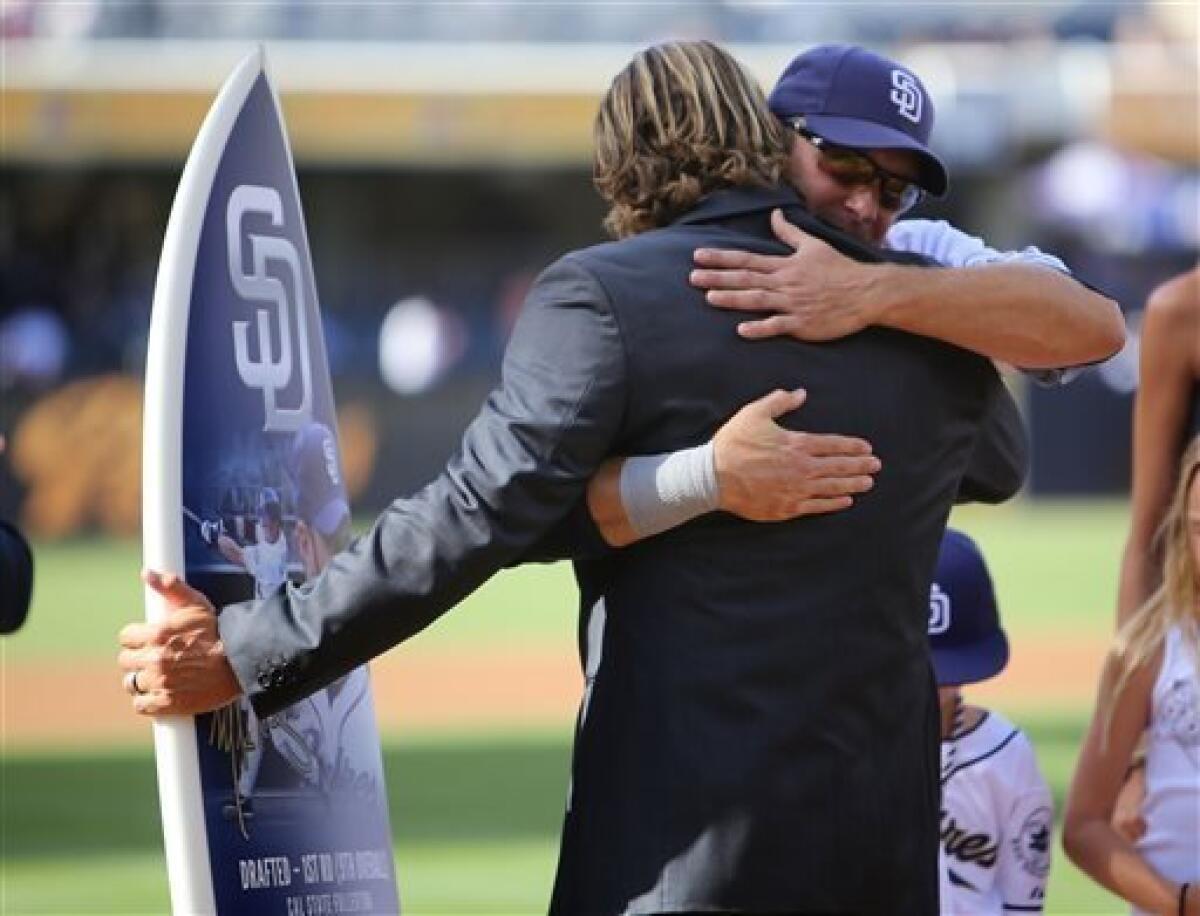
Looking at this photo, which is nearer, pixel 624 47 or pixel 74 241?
pixel 74 241

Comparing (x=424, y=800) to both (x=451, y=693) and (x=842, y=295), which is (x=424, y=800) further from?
(x=842, y=295)

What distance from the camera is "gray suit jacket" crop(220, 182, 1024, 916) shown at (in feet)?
10.4

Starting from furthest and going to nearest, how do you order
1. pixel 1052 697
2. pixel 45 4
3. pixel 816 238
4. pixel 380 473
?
Answer: pixel 45 4 < pixel 380 473 < pixel 1052 697 < pixel 816 238

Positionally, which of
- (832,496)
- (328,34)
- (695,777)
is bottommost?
(695,777)

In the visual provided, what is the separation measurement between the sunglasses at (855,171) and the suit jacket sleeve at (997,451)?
0.98ft

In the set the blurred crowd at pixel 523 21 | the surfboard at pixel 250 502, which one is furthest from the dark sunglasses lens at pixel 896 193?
the blurred crowd at pixel 523 21

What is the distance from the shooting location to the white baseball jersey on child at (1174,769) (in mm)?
4375

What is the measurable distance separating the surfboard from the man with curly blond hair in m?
0.17

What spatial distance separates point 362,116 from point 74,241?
13.9ft

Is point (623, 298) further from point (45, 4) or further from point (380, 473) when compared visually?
point (45, 4)

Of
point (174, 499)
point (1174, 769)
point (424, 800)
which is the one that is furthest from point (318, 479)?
point (424, 800)

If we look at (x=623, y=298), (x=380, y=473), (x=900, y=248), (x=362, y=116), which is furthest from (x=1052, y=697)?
(x=362, y=116)

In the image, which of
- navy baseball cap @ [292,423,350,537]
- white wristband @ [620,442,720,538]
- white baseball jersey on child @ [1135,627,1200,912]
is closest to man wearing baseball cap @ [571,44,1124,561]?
white wristband @ [620,442,720,538]

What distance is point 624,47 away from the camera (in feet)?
111
